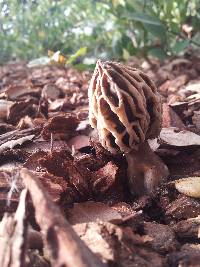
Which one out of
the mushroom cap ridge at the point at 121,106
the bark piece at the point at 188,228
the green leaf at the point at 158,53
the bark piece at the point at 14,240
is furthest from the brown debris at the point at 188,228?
the green leaf at the point at 158,53

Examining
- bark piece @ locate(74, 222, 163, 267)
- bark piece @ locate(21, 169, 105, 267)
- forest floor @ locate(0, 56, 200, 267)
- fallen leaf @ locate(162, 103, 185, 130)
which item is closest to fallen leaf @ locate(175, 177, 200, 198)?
forest floor @ locate(0, 56, 200, 267)

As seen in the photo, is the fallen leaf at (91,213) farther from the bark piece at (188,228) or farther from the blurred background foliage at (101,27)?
the blurred background foliage at (101,27)

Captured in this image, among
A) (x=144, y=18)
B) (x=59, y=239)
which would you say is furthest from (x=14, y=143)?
(x=144, y=18)

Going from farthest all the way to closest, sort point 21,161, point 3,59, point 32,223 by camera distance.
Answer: point 3,59, point 21,161, point 32,223

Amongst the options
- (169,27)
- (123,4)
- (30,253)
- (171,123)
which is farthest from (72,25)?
(30,253)

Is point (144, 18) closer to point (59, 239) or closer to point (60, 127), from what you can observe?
point (60, 127)

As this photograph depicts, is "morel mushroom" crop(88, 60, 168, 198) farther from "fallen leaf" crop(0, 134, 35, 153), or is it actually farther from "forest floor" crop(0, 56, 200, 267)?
"fallen leaf" crop(0, 134, 35, 153)

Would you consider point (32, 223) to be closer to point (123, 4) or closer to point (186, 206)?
point (186, 206)
